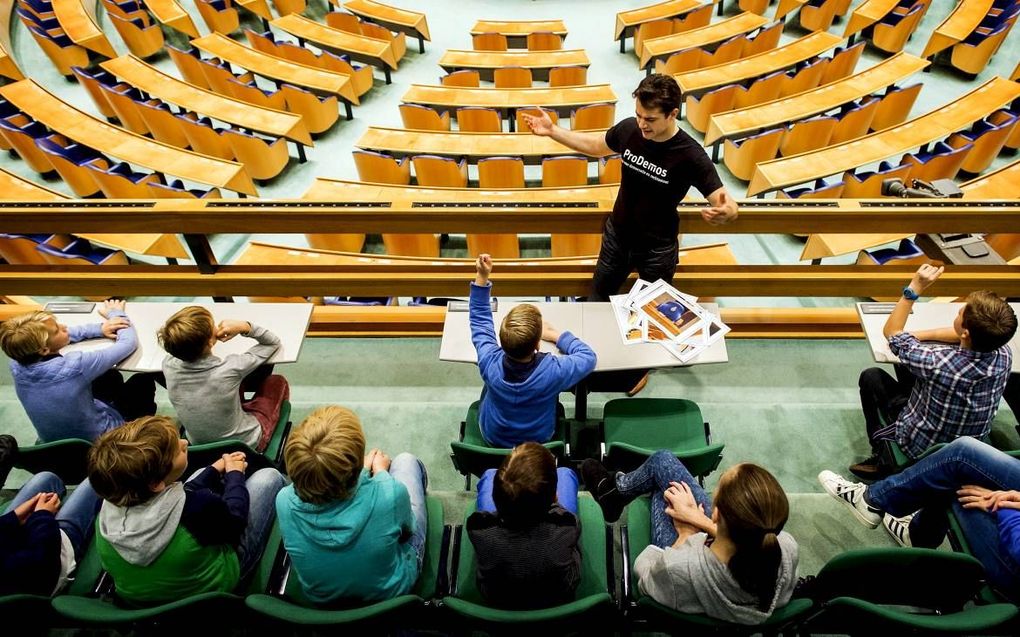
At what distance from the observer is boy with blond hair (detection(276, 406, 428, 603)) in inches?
64.6

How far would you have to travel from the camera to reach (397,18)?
30.7 ft

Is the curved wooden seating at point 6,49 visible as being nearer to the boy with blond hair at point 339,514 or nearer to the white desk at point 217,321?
the white desk at point 217,321

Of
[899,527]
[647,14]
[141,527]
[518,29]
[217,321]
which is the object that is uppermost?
[141,527]

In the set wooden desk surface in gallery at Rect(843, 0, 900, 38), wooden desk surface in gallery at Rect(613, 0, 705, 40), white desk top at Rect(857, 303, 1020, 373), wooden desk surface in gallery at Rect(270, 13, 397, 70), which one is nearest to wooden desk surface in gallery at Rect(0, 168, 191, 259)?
wooden desk surface in gallery at Rect(270, 13, 397, 70)

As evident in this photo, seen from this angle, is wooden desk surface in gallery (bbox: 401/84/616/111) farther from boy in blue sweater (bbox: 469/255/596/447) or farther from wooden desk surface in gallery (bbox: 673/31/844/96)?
boy in blue sweater (bbox: 469/255/596/447)

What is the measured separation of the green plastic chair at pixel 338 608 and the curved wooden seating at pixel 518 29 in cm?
842

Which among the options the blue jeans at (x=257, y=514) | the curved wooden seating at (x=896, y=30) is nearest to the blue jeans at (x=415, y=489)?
the blue jeans at (x=257, y=514)

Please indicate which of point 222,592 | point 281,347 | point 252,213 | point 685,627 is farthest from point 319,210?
point 685,627

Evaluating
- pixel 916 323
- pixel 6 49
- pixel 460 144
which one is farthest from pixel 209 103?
pixel 916 323

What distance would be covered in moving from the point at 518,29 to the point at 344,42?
2.56 metres

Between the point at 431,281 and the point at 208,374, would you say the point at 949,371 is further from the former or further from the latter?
the point at 208,374

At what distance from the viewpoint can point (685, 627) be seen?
5.93 feet

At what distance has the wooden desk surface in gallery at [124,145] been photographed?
18.8 ft

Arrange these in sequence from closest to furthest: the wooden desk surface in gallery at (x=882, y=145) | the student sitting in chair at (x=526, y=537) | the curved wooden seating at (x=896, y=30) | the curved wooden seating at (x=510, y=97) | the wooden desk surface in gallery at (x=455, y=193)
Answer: the student sitting in chair at (x=526, y=537) < the wooden desk surface in gallery at (x=455, y=193) < the wooden desk surface in gallery at (x=882, y=145) < the curved wooden seating at (x=510, y=97) < the curved wooden seating at (x=896, y=30)
